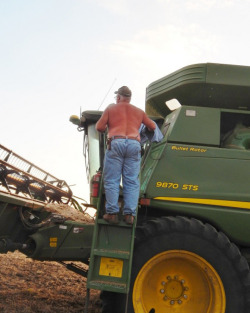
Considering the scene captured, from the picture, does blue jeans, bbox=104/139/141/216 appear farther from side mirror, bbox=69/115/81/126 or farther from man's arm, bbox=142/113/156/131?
side mirror, bbox=69/115/81/126

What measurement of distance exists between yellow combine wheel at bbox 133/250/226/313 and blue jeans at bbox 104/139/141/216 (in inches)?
26.3

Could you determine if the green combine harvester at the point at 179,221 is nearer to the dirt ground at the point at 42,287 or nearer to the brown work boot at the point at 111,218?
the brown work boot at the point at 111,218

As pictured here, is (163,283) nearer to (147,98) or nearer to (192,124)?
(192,124)

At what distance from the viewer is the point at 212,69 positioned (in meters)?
5.30

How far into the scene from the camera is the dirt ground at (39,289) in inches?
201

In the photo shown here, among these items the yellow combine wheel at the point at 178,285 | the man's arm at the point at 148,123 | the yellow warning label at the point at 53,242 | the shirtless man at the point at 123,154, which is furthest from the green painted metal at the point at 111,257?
the man's arm at the point at 148,123

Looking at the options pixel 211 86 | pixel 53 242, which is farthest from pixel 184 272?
pixel 211 86

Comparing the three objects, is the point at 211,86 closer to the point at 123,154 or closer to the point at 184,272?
the point at 123,154

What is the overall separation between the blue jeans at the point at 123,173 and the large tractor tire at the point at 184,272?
15.0 inches

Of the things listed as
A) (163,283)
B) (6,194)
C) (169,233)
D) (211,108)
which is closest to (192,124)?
(211,108)

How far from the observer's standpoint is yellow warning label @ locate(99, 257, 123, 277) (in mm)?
4250

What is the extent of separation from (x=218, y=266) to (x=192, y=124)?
1.64m

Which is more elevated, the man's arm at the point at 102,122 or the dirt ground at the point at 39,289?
the man's arm at the point at 102,122

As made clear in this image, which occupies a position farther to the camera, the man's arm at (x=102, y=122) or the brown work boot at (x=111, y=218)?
the man's arm at (x=102, y=122)
